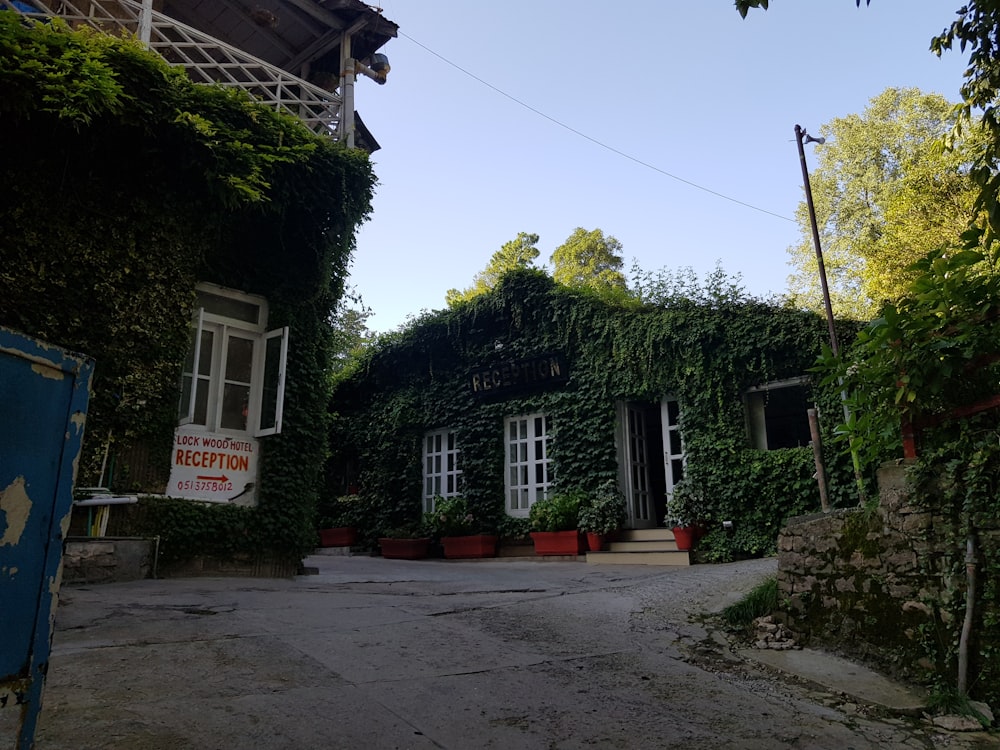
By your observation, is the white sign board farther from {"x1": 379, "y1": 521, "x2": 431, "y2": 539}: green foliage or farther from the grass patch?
{"x1": 379, "y1": 521, "x2": 431, "y2": 539}: green foliage

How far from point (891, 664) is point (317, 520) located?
13.7 metres

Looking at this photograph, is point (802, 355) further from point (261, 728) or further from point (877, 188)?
point (877, 188)

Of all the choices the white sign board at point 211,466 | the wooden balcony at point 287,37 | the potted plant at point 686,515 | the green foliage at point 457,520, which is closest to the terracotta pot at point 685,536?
the potted plant at point 686,515

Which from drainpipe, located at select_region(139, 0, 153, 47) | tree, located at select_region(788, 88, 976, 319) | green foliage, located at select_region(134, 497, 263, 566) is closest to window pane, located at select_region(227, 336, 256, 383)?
green foliage, located at select_region(134, 497, 263, 566)

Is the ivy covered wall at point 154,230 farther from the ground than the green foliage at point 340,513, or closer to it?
farther from the ground

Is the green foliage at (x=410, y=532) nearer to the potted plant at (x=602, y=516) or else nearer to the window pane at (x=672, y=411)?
the potted plant at (x=602, y=516)

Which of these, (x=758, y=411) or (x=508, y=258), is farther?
(x=508, y=258)

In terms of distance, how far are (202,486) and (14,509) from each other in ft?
20.3

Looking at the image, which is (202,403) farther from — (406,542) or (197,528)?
(406,542)

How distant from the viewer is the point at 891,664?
4.00 metres

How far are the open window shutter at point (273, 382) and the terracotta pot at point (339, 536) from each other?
24.7ft

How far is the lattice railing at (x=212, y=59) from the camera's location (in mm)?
8281

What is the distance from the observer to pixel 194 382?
24.6 ft

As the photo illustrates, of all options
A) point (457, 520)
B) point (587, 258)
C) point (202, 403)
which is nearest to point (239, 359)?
point (202, 403)
